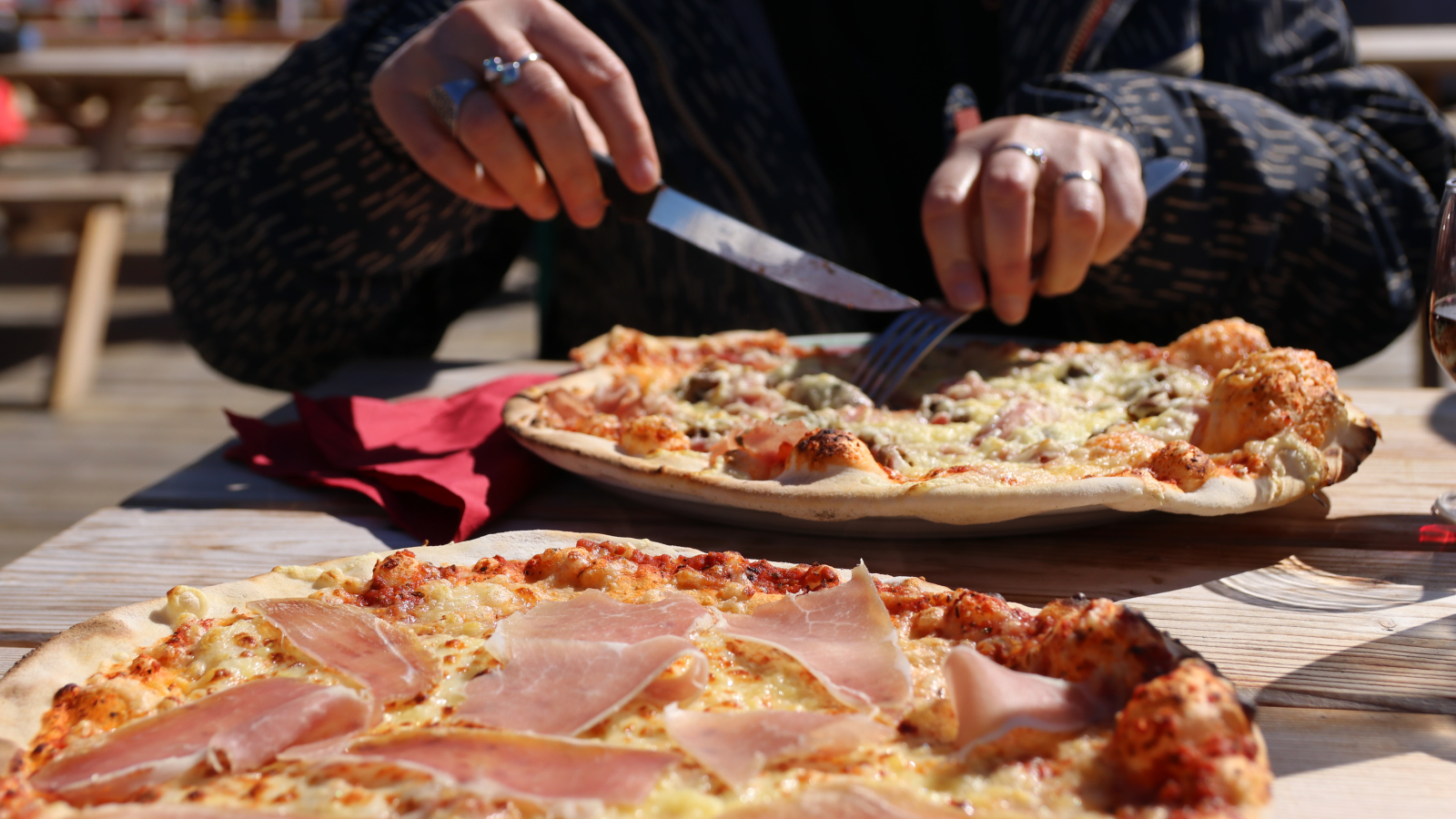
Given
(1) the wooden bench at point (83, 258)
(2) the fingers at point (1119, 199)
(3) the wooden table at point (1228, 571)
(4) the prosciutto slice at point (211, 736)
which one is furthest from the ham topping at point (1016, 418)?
(1) the wooden bench at point (83, 258)

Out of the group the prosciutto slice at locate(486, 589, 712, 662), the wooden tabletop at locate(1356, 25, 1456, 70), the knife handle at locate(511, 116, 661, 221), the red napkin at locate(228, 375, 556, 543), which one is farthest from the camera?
the wooden tabletop at locate(1356, 25, 1456, 70)

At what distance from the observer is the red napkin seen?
148 centimetres

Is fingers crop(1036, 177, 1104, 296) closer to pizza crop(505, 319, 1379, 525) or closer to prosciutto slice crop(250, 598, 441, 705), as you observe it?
pizza crop(505, 319, 1379, 525)

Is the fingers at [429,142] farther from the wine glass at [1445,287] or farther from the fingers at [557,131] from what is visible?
the wine glass at [1445,287]

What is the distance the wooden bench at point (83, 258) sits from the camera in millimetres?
5738

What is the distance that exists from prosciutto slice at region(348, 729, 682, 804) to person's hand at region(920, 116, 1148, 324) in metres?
1.22

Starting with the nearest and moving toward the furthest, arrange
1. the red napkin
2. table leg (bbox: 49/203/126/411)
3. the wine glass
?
the wine glass → the red napkin → table leg (bbox: 49/203/126/411)

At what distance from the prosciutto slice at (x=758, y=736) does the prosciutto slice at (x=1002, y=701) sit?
0.21 feet

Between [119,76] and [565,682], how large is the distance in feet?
29.3

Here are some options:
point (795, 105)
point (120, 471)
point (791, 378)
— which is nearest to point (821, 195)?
point (795, 105)

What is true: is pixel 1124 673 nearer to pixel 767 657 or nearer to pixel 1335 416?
pixel 767 657

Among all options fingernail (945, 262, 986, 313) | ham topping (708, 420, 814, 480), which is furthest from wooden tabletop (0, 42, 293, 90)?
ham topping (708, 420, 814, 480)

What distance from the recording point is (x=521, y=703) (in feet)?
2.95

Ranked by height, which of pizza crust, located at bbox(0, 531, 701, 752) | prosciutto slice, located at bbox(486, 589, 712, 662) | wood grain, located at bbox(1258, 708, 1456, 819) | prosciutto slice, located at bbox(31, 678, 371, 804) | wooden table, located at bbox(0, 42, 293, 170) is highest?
wood grain, located at bbox(1258, 708, 1456, 819)
